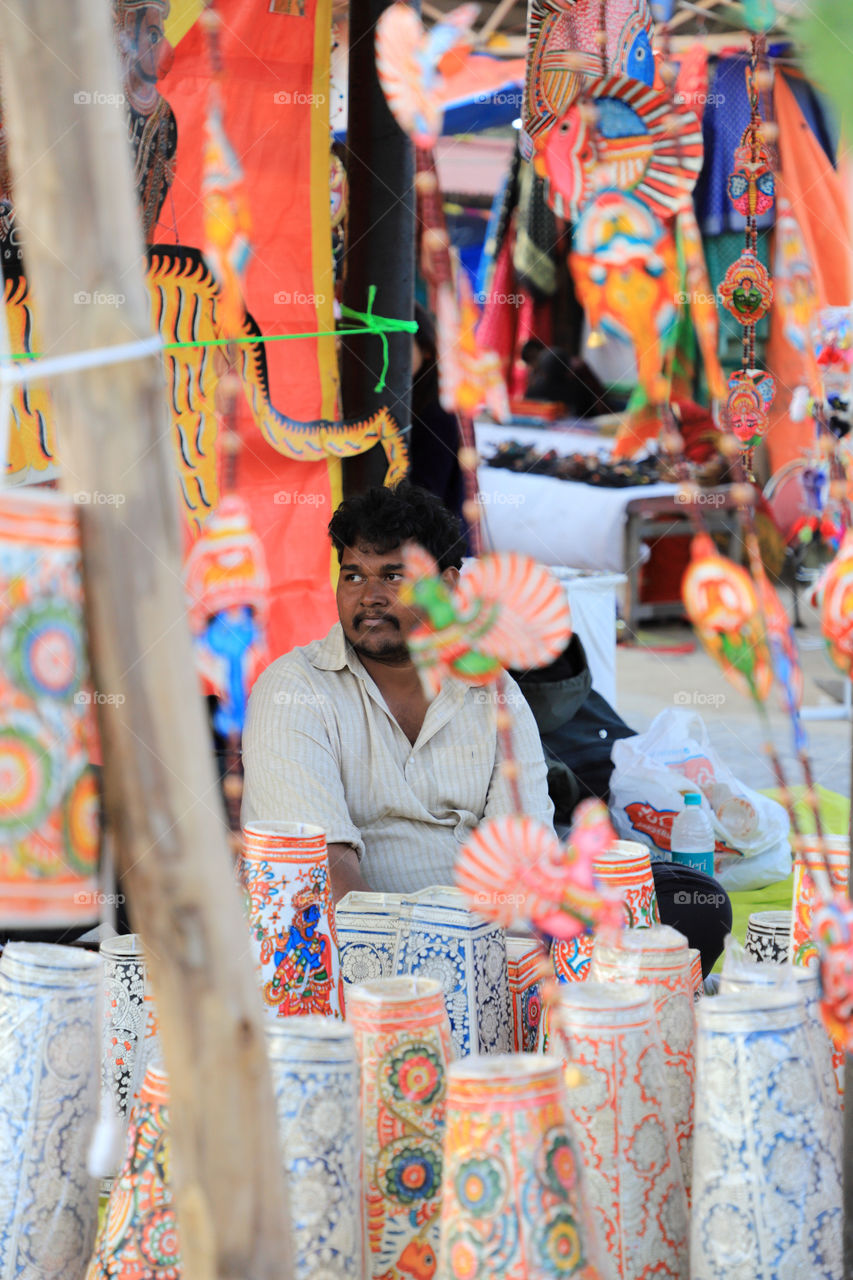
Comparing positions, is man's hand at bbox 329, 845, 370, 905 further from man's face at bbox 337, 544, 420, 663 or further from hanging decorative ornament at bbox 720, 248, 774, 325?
hanging decorative ornament at bbox 720, 248, 774, 325

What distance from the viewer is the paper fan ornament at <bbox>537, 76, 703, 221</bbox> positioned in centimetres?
89

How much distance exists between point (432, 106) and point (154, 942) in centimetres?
53

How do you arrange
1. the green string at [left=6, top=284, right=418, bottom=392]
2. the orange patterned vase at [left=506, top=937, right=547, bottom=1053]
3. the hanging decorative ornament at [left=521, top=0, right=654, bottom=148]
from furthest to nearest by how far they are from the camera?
the green string at [left=6, top=284, right=418, bottom=392], the hanging decorative ornament at [left=521, top=0, right=654, bottom=148], the orange patterned vase at [left=506, top=937, right=547, bottom=1053]

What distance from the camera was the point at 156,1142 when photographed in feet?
2.81

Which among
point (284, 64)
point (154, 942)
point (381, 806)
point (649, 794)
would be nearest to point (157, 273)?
point (284, 64)

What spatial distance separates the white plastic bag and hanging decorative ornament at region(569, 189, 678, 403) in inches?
62.4

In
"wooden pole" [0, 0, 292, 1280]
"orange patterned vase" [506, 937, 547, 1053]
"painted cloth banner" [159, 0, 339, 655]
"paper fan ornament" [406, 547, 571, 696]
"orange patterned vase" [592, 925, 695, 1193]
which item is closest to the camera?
"wooden pole" [0, 0, 292, 1280]

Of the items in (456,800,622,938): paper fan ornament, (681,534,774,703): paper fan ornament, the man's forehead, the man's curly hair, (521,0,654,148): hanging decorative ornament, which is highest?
(521,0,654,148): hanging decorative ornament

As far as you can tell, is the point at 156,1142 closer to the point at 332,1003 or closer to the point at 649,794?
the point at 332,1003

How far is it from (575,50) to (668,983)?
1033mm

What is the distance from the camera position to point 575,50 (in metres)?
1.47

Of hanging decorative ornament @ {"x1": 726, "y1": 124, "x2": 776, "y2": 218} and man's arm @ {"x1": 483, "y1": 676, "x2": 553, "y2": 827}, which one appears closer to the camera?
hanging decorative ornament @ {"x1": 726, "y1": 124, "x2": 776, "y2": 218}

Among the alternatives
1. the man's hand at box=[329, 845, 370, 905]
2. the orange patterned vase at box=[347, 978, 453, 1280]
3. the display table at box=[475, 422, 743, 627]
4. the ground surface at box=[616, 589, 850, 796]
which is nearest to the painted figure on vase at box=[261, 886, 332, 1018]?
the orange patterned vase at box=[347, 978, 453, 1280]

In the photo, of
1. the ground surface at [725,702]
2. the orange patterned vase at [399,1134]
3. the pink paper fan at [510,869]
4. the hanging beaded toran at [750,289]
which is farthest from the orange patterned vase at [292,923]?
the ground surface at [725,702]
